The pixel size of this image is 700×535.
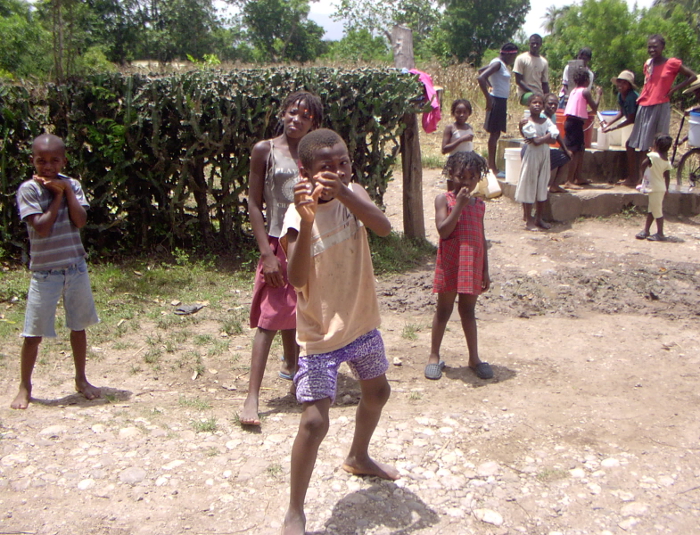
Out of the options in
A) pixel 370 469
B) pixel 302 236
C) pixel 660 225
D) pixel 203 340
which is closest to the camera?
pixel 302 236

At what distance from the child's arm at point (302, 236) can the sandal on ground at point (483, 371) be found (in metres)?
2.05

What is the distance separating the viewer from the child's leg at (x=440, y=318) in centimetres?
417

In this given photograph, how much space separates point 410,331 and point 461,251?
1.07m

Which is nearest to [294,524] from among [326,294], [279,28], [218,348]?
[326,294]

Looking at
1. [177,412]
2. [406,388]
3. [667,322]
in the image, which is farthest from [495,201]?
[177,412]

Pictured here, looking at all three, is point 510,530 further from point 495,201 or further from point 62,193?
point 495,201

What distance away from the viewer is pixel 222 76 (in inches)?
240

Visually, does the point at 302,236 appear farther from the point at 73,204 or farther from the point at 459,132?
the point at 459,132

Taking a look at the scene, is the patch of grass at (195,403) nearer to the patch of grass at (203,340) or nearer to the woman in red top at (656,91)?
the patch of grass at (203,340)

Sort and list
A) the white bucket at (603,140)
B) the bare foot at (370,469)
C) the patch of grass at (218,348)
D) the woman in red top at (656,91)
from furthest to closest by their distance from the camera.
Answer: the white bucket at (603,140), the woman in red top at (656,91), the patch of grass at (218,348), the bare foot at (370,469)

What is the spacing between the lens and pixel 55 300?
3654 millimetres

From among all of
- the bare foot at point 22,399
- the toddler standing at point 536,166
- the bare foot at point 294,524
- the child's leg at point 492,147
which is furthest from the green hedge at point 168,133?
the bare foot at point 294,524

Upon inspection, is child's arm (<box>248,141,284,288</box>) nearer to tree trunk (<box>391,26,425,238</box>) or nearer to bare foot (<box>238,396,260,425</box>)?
bare foot (<box>238,396,260,425</box>)

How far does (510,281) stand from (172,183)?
3.24 metres
